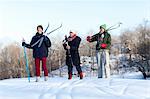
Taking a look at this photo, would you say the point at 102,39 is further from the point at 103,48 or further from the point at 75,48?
the point at 75,48

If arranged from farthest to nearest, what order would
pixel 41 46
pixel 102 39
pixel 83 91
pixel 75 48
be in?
pixel 75 48 → pixel 102 39 → pixel 41 46 → pixel 83 91

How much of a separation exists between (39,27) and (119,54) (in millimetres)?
44945

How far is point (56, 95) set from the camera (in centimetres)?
753

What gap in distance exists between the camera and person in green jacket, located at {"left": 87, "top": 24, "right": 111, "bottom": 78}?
10906mm

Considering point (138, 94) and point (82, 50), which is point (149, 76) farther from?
point (138, 94)

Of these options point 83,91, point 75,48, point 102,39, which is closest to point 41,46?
point 75,48

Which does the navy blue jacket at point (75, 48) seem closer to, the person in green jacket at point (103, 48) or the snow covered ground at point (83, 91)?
the person in green jacket at point (103, 48)

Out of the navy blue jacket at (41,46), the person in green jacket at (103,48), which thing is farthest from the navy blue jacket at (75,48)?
the navy blue jacket at (41,46)

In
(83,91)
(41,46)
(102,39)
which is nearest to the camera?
(83,91)

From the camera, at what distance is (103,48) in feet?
36.1

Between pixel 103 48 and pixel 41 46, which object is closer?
pixel 41 46

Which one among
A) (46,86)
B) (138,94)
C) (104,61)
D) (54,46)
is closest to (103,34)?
(104,61)

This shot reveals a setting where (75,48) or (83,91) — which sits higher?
(75,48)

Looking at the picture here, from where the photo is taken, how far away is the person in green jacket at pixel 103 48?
10.9 metres
